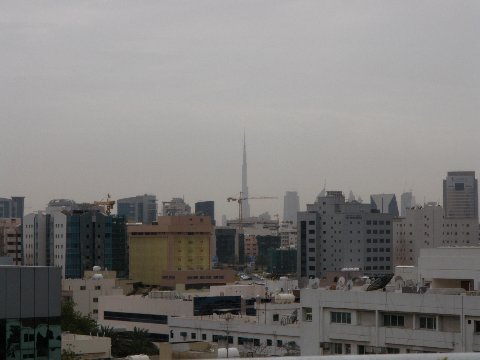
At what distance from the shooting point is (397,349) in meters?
19.1

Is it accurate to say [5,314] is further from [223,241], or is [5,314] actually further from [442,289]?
[223,241]

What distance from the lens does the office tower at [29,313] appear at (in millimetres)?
12922

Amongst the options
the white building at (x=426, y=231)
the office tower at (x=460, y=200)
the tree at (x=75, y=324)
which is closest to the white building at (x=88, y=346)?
the tree at (x=75, y=324)

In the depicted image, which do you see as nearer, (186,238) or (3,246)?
(186,238)

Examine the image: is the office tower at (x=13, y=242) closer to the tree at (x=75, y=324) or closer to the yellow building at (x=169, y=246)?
the yellow building at (x=169, y=246)

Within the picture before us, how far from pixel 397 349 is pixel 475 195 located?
7090 inches

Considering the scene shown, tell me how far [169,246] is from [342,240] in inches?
641

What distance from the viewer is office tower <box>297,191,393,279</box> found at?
102 m

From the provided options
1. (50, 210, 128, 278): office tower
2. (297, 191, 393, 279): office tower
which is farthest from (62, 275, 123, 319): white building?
(297, 191, 393, 279): office tower

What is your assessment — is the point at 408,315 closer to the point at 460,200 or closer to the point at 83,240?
the point at 83,240

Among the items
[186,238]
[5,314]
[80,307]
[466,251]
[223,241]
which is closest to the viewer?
[5,314]

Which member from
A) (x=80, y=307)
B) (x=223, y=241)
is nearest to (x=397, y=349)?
(x=80, y=307)

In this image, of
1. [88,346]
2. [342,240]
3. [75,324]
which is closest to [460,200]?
[342,240]

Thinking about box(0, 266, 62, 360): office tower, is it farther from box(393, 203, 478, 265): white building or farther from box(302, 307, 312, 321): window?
box(393, 203, 478, 265): white building
